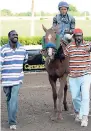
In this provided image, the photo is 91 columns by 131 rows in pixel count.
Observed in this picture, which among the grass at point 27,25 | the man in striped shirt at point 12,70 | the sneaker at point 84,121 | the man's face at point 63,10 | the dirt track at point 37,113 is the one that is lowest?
the grass at point 27,25

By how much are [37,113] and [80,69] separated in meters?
1.85

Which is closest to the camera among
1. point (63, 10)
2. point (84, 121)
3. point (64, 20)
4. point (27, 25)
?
point (84, 121)

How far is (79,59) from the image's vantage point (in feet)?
27.9

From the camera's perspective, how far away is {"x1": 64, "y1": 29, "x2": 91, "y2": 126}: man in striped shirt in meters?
8.43

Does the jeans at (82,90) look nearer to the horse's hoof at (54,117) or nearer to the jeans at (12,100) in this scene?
the horse's hoof at (54,117)

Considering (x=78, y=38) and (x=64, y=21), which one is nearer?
(x=78, y=38)

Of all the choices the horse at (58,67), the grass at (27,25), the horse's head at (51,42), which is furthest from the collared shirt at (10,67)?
the grass at (27,25)

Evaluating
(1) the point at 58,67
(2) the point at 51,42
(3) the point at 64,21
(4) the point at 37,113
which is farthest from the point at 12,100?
(3) the point at 64,21

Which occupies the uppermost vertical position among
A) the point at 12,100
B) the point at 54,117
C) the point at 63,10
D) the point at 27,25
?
the point at 63,10

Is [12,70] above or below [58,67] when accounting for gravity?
above

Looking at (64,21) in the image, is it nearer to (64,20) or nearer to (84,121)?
(64,20)

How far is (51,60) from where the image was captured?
9148 mm

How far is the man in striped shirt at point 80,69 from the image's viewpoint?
843cm

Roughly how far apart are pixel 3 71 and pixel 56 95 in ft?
5.93
